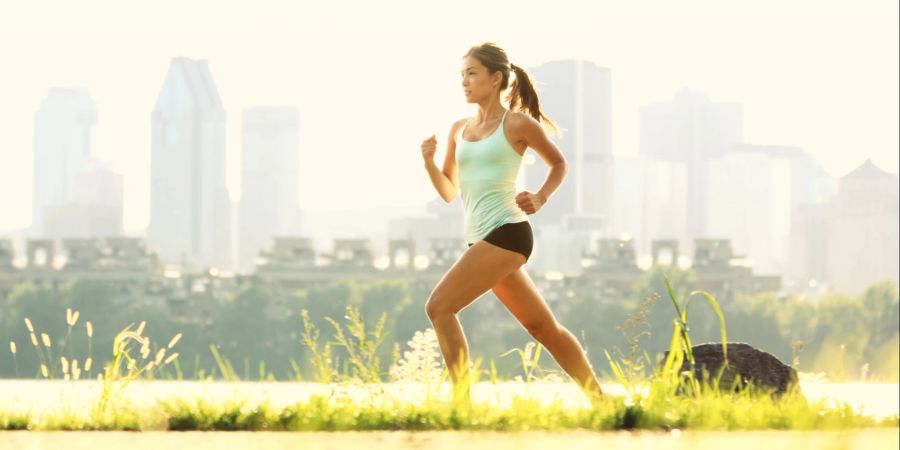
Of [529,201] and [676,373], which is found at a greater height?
[529,201]

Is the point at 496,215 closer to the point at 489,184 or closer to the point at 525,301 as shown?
the point at 489,184

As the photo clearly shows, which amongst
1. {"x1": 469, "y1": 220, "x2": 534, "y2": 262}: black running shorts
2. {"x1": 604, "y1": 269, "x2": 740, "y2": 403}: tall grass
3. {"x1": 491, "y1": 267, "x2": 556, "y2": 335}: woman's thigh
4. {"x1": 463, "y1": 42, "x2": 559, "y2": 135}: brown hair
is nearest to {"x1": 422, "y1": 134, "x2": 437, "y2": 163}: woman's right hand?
{"x1": 463, "y1": 42, "x2": 559, "y2": 135}: brown hair

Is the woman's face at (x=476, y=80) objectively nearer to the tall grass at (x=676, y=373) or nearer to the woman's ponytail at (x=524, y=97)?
the woman's ponytail at (x=524, y=97)

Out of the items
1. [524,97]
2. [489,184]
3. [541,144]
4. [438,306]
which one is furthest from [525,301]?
[524,97]

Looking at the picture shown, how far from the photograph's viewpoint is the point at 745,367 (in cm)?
617

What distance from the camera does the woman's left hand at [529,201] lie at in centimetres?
538

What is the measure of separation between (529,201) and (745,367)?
1.55m

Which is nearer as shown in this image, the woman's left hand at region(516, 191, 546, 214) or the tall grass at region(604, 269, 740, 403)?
the tall grass at region(604, 269, 740, 403)

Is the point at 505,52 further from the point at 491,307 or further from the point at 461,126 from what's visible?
the point at 491,307

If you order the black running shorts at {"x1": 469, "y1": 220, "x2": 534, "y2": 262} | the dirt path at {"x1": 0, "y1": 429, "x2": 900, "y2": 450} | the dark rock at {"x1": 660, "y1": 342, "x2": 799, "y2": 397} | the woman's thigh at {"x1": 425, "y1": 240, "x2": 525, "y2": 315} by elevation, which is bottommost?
the dirt path at {"x1": 0, "y1": 429, "x2": 900, "y2": 450}

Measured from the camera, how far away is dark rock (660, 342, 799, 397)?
20.0ft

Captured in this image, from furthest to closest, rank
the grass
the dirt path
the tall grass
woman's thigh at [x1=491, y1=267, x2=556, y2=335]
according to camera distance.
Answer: woman's thigh at [x1=491, y1=267, x2=556, y2=335]
the tall grass
the grass
the dirt path

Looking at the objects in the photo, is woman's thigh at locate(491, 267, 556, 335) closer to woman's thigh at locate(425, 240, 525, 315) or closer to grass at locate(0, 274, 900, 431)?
woman's thigh at locate(425, 240, 525, 315)

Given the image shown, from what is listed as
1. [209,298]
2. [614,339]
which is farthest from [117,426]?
[209,298]
